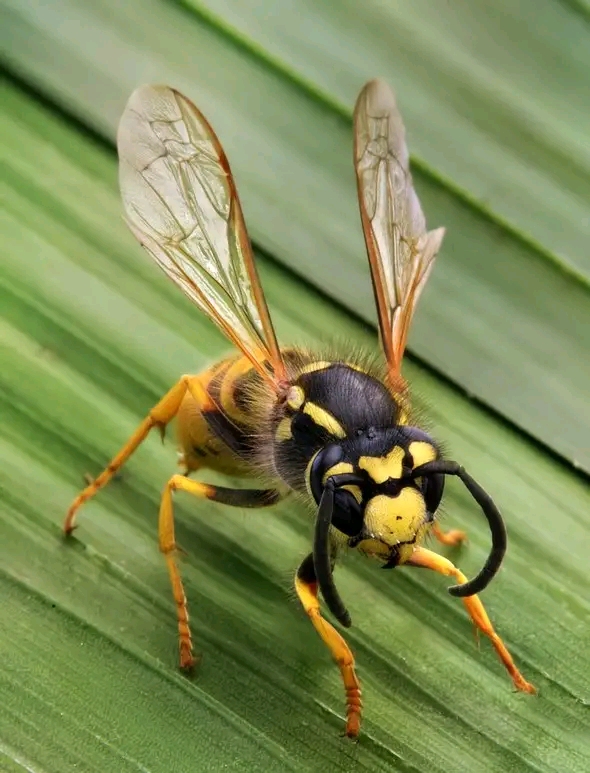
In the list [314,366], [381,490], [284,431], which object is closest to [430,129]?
[314,366]

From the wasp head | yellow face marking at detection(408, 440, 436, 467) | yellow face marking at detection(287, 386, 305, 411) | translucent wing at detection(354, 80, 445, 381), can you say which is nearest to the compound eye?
the wasp head

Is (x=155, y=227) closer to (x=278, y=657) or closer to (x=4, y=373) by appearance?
(x=4, y=373)

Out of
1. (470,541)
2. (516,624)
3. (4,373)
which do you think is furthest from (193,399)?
(516,624)

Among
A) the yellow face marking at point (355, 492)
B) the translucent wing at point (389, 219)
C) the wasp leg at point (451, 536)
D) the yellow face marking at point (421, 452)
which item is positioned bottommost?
the wasp leg at point (451, 536)

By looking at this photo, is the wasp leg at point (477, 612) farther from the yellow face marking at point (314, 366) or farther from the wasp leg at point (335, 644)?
the yellow face marking at point (314, 366)

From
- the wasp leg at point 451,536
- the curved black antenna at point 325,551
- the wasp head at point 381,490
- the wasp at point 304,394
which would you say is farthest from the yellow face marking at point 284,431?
the wasp leg at point 451,536

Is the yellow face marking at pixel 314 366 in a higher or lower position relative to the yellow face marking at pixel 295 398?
higher

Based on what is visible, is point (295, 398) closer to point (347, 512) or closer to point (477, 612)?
point (347, 512)
